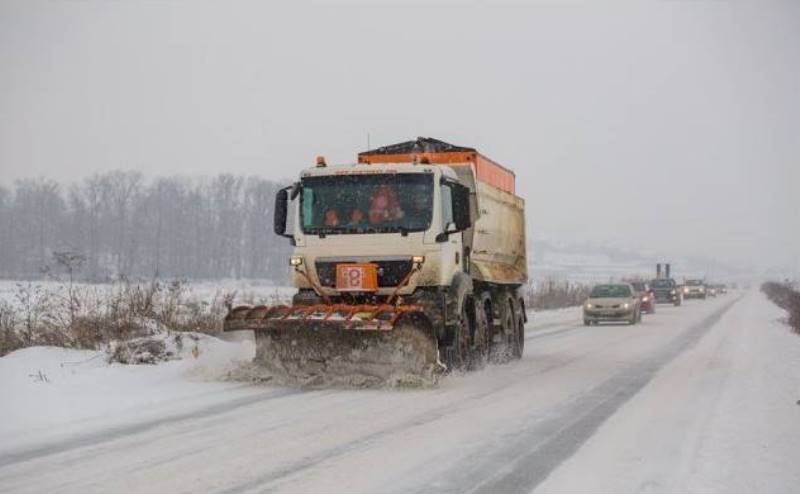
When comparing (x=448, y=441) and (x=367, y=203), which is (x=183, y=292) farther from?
(x=448, y=441)

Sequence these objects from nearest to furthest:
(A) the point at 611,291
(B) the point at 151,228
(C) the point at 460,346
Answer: (C) the point at 460,346 → (A) the point at 611,291 → (B) the point at 151,228

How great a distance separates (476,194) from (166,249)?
97.1 metres

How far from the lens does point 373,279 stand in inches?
494

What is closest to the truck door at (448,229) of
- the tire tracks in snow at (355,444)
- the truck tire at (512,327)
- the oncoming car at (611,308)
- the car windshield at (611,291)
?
the tire tracks in snow at (355,444)

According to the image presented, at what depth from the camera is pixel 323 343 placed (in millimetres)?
12266

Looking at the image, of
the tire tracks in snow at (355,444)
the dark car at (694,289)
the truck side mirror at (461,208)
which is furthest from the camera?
the dark car at (694,289)

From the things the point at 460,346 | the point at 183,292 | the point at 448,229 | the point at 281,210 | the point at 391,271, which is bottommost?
the point at 460,346

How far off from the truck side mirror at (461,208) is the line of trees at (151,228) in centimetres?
8538

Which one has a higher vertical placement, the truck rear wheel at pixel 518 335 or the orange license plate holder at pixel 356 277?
the orange license plate holder at pixel 356 277

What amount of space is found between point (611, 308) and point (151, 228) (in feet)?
281

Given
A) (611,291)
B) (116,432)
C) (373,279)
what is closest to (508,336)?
(373,279)

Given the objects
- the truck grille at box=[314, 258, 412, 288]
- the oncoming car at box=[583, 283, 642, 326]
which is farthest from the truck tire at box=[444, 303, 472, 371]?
the oncoming car at box=[583, 283, 642, 326]

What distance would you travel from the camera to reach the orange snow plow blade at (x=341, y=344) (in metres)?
11.8

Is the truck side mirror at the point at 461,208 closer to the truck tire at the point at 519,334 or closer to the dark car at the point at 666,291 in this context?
the truck tire at the point at 519,334
